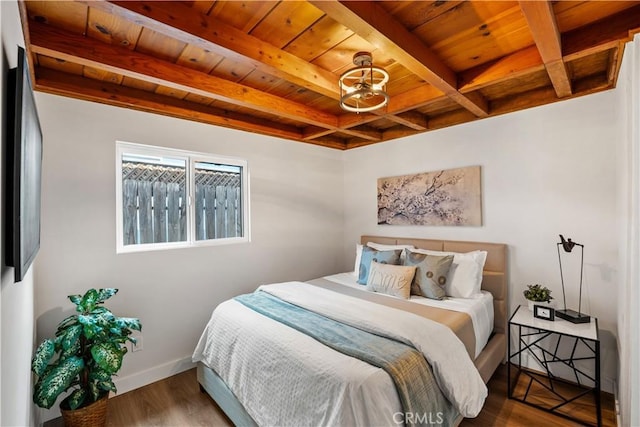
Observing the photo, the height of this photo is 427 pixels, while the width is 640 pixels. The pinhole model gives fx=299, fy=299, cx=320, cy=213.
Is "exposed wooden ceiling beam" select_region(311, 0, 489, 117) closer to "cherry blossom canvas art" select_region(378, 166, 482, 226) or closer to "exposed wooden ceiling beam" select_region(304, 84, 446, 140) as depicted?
"exposed wooden ceiling beam" select_region(304, 84, 446, 140)

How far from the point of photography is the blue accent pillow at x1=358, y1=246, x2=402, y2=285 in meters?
2.89

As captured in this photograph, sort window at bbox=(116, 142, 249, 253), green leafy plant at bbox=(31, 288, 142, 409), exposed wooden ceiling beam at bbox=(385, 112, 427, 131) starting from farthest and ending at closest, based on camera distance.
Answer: exposed wooden ceiling beam at bbox=(385, 112, 427, 131) → window at bbox=(116, 142, 249, 253) → green leafy plant at bbox=(31, 288, 142, 409)

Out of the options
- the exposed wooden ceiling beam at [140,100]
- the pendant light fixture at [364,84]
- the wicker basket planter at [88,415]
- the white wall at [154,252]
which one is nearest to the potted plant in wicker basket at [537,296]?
the pendant light fixture at [364,84]

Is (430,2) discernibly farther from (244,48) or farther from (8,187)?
(8,187)

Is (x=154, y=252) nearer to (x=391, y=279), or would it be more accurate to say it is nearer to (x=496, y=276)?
(x=391, y=279)

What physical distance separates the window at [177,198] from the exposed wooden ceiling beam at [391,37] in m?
2.06

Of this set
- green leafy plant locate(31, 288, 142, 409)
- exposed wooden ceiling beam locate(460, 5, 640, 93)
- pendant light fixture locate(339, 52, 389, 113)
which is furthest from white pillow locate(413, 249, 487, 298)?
green leafy plant locate(31, 288, 142, 409)

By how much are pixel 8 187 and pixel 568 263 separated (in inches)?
134

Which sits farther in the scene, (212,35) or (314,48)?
(314,48)

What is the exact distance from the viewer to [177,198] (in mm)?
2936

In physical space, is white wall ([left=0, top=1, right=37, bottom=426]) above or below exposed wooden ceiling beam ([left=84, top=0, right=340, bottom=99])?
below

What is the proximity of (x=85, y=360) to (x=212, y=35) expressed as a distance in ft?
7.07

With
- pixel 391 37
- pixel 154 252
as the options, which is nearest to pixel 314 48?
pixel 391 37

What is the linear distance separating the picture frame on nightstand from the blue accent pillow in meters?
1.12
